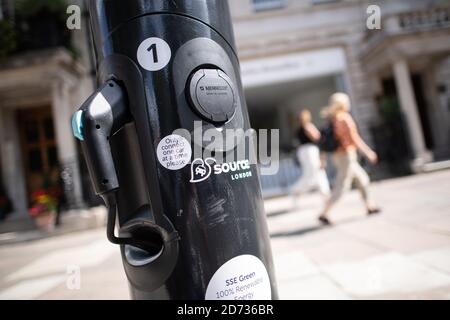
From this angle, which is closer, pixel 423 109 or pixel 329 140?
pixel 329 140

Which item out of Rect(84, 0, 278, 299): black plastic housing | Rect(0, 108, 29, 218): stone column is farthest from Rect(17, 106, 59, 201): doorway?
Rect(84, 0, 278, 299): black plastic housing

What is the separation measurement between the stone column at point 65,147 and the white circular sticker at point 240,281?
885 cm

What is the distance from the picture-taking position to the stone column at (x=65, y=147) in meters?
9.51

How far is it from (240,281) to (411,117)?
1061 cm

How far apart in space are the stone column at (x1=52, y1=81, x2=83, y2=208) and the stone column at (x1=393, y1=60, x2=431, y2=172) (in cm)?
928

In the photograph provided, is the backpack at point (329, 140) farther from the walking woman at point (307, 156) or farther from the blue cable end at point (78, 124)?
the blue cable end at point (78, 124)

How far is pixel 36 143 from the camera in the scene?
39.0ft

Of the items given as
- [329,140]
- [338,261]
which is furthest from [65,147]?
[338,261]

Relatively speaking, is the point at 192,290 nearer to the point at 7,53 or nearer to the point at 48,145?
the point at 7,53

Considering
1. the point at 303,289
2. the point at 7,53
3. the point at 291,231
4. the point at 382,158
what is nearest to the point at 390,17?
the point at 382,158

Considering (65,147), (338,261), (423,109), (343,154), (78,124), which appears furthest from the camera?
(423,109)

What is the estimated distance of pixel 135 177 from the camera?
117cm

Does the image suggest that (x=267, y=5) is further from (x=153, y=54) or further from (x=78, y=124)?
(x=78, y=124)

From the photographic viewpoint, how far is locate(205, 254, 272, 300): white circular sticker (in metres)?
1.12
